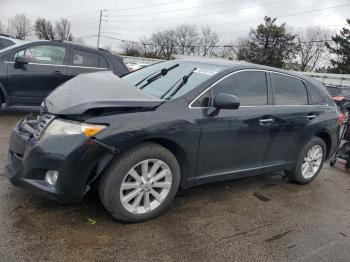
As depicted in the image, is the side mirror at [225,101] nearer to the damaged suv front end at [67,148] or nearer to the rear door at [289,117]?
the damaged suv front end at [67,148]

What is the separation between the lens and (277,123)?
4.52 metres

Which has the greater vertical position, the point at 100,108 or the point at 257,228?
the point at 100,108

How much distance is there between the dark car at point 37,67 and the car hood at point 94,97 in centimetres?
380

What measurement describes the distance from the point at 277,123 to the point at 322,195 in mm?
1328

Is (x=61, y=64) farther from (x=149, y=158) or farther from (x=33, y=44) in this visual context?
(x=149, y=158)

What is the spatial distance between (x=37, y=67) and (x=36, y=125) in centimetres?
445

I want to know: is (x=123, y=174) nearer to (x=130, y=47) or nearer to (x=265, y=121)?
(x=265, y=121)

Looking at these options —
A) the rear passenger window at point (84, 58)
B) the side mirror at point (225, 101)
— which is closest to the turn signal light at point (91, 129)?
the side mirror at point (225, 101)

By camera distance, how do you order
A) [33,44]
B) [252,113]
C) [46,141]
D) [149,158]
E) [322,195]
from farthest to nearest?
1. [33,44]
2. [322,195]
3. [252,113]
4. [149,158]
5. [46,141]

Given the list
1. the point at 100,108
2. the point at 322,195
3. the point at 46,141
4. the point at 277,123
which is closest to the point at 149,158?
the point at 100,108

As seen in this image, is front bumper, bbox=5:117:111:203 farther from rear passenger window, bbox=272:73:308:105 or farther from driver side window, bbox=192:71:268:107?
rear passenger window, bbox=272:73:308:105

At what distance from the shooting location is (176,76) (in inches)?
166

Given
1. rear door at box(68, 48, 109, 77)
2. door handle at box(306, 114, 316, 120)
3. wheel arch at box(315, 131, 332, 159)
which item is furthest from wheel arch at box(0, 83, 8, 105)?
wheel arch at box(315, 131, 332, 159)

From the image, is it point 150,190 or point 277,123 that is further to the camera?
point 277,123
